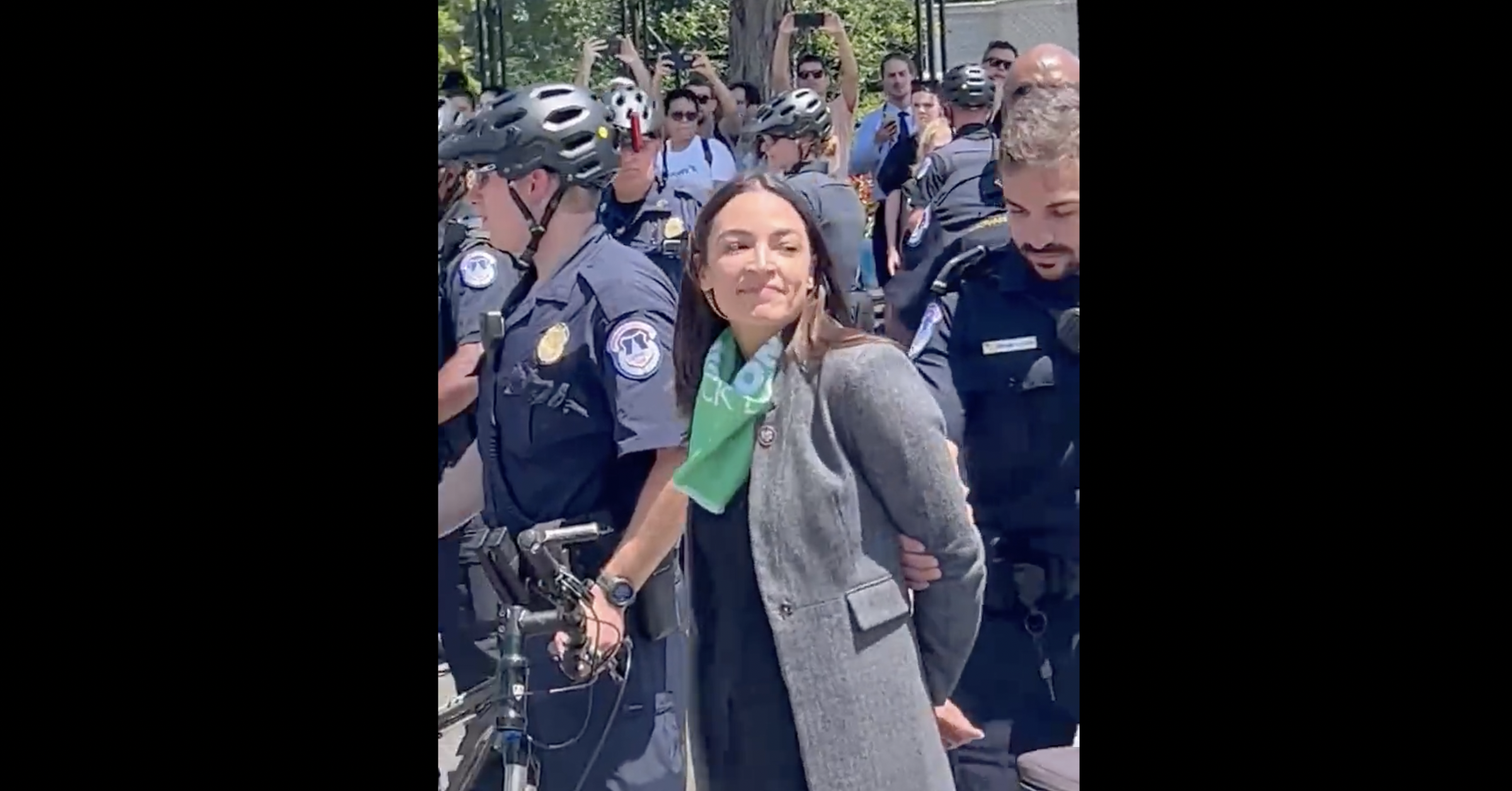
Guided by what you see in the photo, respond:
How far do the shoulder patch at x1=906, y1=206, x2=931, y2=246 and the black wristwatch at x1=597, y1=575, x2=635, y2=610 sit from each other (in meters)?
0.72

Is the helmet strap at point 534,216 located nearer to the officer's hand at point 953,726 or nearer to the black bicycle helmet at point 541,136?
the black bicycle helmet at point 541,136

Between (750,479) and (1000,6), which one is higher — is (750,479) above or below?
below

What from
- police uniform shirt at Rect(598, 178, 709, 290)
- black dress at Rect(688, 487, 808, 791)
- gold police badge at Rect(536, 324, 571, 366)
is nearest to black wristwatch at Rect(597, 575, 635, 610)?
black dress at Rect(688, 487, 808, 791)

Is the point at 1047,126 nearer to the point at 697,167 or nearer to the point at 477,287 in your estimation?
the point at 697,167

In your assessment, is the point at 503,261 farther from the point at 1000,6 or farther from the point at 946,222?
the point at 1000,6

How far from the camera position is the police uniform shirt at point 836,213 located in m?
2.64

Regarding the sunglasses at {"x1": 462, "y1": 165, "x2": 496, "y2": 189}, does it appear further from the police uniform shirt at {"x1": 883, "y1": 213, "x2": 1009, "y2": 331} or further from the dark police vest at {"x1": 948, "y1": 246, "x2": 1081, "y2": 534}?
the dark police vest at {"x1": 948, "y1": 246, "x2": 1081, "y2": 534}

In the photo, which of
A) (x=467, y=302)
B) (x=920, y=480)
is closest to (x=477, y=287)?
(x=467, y=302)

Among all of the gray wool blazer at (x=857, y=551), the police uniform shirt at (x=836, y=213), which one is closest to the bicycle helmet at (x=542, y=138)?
the police uniform shirt at (x=836, y=213)

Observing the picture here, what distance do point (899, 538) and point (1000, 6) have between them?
34.7 inches

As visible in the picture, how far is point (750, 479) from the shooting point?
2623 mm

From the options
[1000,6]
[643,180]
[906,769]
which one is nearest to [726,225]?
[643,180]

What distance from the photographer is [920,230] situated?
276 cm

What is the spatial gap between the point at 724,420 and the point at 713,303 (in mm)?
189
